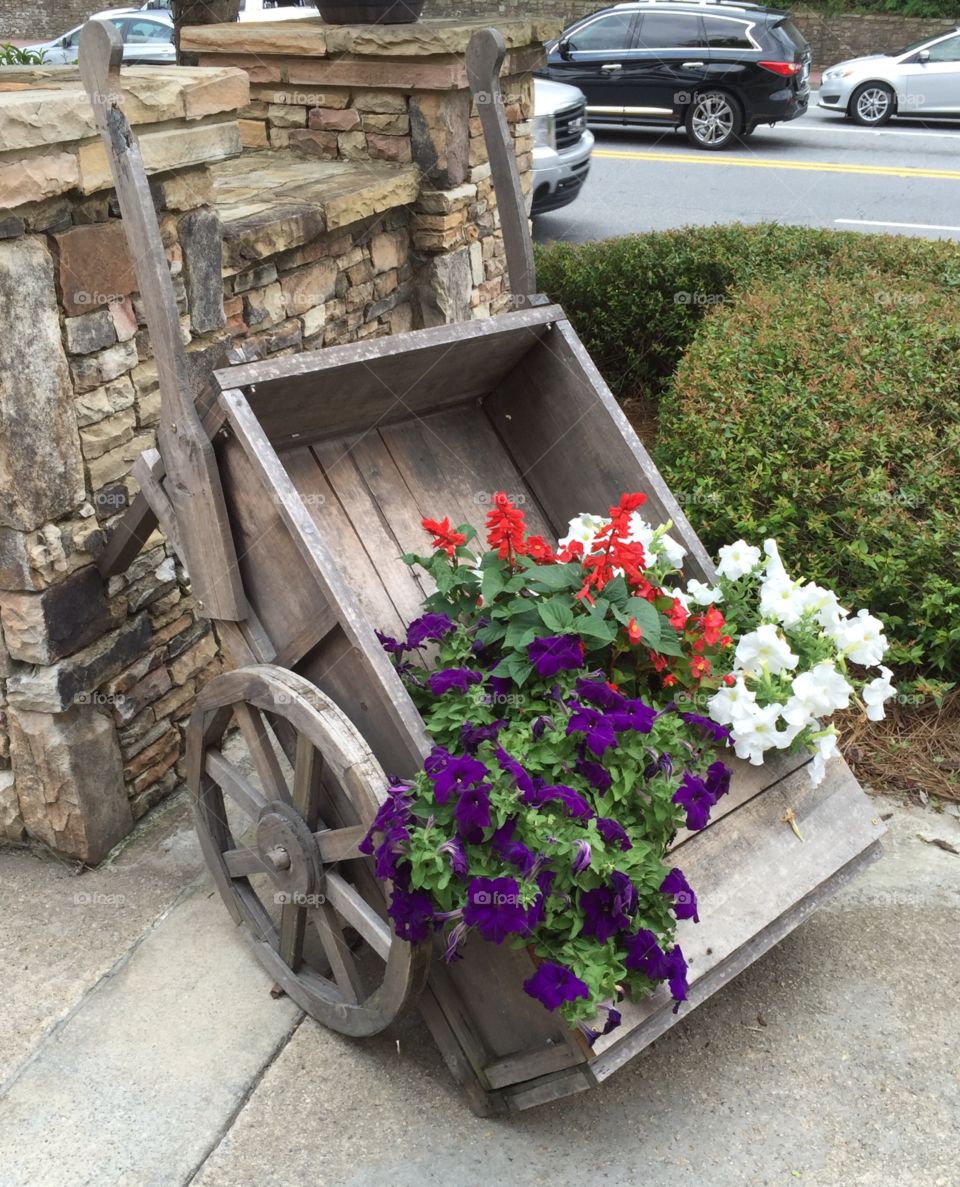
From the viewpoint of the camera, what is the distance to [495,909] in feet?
6.66

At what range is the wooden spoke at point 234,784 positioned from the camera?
8.82 ft

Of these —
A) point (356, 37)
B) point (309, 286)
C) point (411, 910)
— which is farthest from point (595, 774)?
point (356, 37)

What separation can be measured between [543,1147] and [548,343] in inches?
75.5

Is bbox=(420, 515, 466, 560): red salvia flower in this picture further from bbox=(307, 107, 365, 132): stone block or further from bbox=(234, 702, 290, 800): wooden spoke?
bbox=(307, 107, 365, 132): stone block

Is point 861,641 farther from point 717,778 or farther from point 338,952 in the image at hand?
point 338,952

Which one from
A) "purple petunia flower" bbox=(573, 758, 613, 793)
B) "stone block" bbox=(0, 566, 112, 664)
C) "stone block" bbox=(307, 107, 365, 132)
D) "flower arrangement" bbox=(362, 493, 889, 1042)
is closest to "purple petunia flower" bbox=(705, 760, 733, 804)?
"flower arrangement" bbox=(362, 493, 889, 1042)

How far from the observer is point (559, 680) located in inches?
92.0

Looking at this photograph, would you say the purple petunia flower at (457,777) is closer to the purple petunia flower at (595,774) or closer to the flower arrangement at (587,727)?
the flower arrangement at (587,727)

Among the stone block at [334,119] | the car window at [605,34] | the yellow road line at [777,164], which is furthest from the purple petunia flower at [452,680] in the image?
the car window at [605,34]

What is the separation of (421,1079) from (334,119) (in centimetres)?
354

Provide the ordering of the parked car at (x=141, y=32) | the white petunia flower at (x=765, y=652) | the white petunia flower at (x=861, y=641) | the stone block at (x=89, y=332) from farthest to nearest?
the parked car at (x=141, y=32) → the stone block at (x=89, y=332) → the white petunia flower at (x=861, y=641) → the white petunia flower at (x=765, y=652)

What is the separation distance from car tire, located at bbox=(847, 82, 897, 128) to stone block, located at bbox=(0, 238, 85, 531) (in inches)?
572

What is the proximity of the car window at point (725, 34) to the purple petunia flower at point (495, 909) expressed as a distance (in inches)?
504

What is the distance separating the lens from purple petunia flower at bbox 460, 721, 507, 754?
2.23 m
